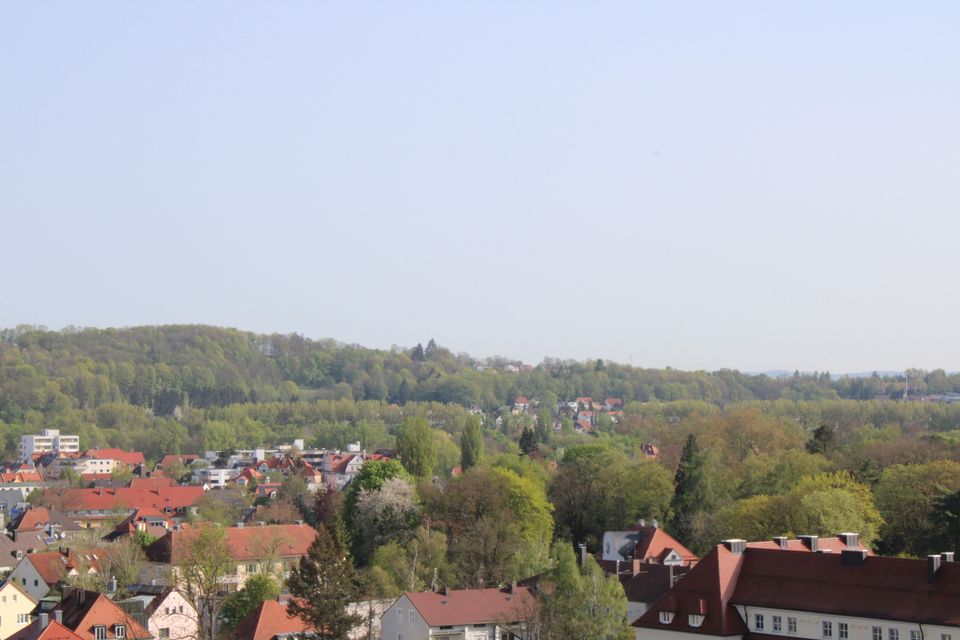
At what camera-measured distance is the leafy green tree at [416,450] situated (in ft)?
274

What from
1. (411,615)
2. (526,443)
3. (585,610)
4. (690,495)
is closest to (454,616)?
(411,615)

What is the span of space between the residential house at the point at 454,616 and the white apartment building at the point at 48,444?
4845 inches

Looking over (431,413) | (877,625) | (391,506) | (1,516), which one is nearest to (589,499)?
(391,506)

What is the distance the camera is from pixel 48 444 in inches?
6634

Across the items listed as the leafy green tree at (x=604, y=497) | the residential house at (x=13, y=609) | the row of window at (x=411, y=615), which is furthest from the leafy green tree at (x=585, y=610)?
the leafy green tree at (x=604, y=497)

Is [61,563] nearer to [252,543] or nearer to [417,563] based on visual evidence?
[252,543]

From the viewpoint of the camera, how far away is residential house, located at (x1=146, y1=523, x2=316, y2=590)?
6328cm

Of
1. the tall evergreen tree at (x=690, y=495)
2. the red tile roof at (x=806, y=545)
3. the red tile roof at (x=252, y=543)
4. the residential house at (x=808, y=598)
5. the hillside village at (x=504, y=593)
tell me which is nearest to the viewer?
the residential house at (x=808, y=598)

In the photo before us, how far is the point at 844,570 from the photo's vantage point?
130 feet

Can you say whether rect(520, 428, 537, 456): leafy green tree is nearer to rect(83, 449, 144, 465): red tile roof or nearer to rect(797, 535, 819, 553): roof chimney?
rect(83, 449, 144, 465): red tile roof

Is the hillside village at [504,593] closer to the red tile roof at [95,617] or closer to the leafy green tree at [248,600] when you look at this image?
the red tile roof at [95,617]

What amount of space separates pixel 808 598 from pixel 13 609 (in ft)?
99.5

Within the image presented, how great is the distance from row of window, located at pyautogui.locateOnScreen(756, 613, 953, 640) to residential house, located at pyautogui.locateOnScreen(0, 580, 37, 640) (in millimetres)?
27706

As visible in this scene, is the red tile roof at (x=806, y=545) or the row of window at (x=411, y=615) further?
the row of window at (x=411, y=615)
